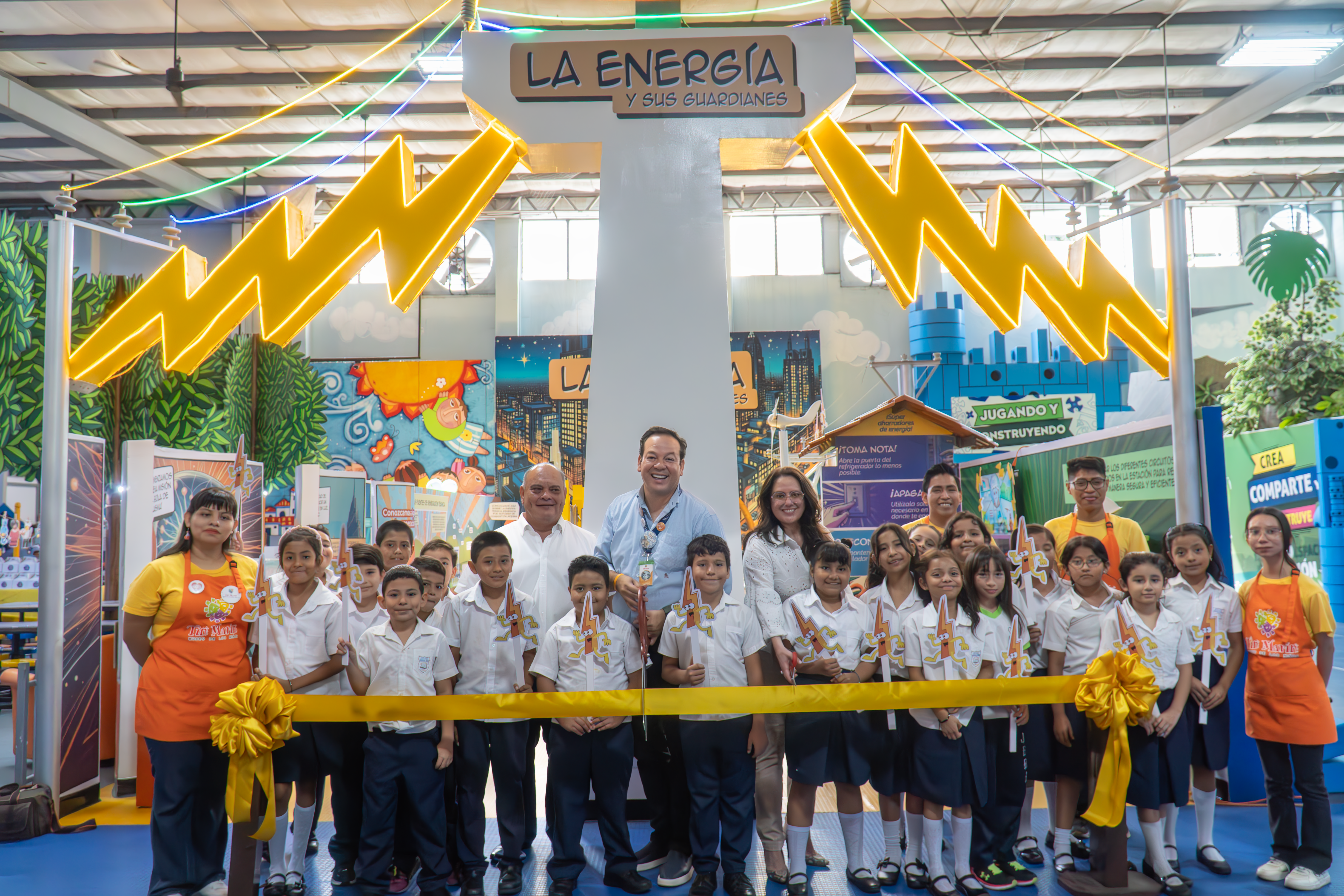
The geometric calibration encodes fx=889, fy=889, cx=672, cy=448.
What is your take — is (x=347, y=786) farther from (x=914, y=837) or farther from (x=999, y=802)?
(x=999, y=802)

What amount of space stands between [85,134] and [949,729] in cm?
1350

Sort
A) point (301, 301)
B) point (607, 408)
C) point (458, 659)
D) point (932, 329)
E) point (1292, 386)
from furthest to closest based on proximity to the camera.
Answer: point (932, 329), point (1292, 386), point (607, 408), point (301, 301), point (458, 659)

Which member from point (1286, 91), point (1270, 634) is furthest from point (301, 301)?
point (1286, 91)

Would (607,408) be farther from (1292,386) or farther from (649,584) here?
(1292,386)

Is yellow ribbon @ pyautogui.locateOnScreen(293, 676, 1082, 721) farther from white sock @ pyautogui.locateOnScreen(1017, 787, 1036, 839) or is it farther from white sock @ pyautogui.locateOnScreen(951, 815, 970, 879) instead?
white sock @ pyautogui.locateOnScreen(1017, 787, 1036, 839)

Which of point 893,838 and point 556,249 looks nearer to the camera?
point 893,838

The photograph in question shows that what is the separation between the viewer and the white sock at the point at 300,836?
3.50 meters

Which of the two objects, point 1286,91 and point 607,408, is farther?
point 1286,91

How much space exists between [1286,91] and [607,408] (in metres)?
11.9

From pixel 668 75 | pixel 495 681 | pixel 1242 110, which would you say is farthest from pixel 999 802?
pixel 1242 110

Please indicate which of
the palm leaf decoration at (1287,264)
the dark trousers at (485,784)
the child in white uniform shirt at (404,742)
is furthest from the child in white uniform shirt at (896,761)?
the palm leaf decoration at (1287,264)

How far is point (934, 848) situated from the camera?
336cm

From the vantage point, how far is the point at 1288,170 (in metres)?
15.5

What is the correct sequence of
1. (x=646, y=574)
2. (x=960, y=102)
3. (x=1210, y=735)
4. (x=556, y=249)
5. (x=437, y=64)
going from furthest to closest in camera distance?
(x=556, y=249), (x=437, y=64), (x=960, y=102), (x=1210, y=735), (x=646, y=574)
